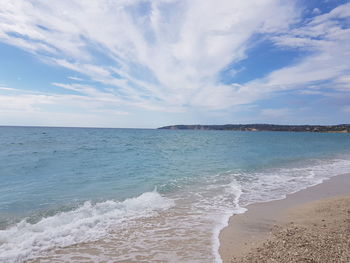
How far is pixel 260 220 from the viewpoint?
741 centimetres

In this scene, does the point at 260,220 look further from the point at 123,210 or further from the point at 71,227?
the point at 71,227

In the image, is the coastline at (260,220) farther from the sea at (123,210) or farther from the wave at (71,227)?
the wave at (71,227)

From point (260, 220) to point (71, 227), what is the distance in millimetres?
6247

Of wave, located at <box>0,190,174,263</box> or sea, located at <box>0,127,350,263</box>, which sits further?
wave, located at <box>0,190,174,263</box>

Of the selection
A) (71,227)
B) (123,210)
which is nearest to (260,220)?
(123,210)

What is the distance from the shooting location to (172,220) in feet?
24.7

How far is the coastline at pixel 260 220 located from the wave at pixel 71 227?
121 inches

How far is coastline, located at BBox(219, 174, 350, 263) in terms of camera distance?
5.55 metres

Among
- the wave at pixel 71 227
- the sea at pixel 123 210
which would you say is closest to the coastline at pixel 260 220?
the sea at pixel 123 210

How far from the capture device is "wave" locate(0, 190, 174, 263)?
18.3 feet

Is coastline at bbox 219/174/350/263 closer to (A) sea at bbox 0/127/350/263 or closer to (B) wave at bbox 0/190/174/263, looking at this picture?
(A) sea at bbox 0/127/350/263

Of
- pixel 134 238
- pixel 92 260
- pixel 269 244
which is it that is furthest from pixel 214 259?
pixel 92 260

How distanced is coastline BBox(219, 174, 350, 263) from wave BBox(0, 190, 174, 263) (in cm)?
307

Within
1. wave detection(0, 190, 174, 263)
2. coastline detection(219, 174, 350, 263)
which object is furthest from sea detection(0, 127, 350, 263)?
coastline detection(219, 174, 350, 263)
